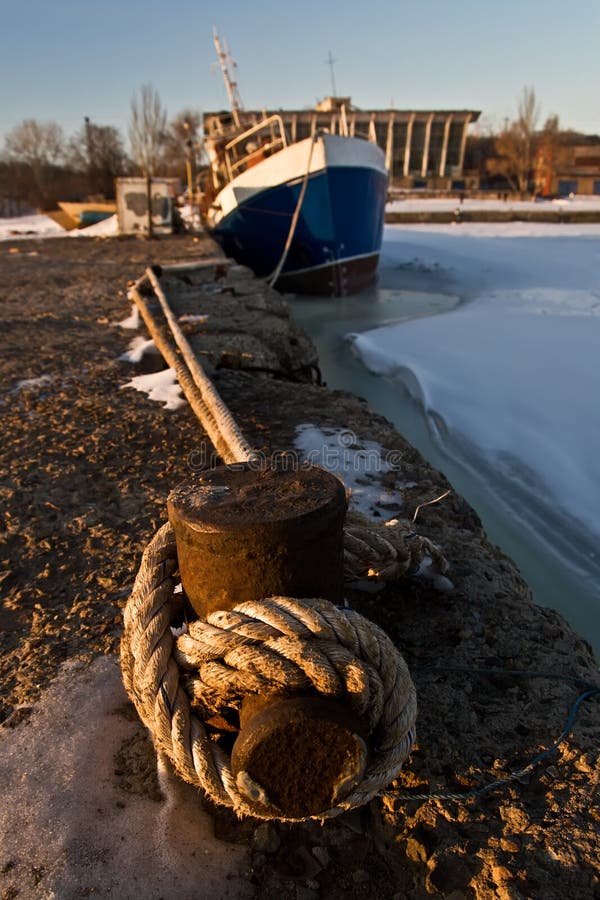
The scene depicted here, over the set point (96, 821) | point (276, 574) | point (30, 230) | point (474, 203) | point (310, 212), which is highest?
point (474, 203)

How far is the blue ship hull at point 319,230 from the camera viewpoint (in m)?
10.3

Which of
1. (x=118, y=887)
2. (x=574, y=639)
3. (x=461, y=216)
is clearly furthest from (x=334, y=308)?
(x=461, y=216)

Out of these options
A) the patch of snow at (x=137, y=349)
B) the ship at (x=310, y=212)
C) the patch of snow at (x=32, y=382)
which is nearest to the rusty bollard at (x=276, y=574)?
the patch of snow at (x=32, y=382)

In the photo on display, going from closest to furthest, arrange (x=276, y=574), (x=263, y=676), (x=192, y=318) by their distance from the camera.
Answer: (x=263, y=676), (x=276, y=574), (x=192, y=318)

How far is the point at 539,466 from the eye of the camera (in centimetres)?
340

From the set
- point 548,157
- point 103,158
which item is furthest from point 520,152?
point 103,158

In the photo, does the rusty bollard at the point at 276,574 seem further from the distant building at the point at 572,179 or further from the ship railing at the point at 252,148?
the distant building at the point at 572,179

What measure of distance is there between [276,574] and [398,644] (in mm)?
522

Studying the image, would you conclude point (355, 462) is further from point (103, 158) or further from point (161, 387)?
point (103, 158)

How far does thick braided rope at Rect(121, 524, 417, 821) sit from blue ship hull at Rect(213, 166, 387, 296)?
33.3 feet

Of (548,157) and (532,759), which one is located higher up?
(548,157)

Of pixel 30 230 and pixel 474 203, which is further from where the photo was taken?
pixel 474 203

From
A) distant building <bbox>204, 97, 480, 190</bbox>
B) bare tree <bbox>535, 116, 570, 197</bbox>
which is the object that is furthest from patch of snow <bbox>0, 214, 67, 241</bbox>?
bare tree <bbox>535, 116, 570, 197</bbox>

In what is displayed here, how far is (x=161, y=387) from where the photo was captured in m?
3.24
